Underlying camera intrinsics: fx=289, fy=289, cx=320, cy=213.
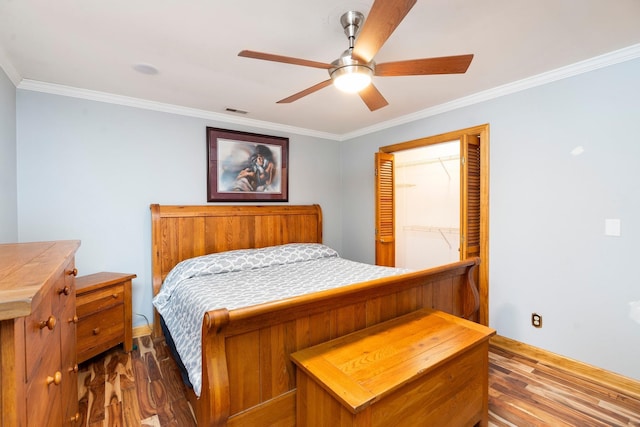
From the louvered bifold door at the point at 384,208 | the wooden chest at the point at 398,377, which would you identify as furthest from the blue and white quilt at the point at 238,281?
the louvered bifold door at the point at 384,208

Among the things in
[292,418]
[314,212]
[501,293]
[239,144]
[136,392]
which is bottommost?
[136,392]

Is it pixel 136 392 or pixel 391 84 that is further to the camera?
pixel 391 84

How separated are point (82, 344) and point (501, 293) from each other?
361 centimetres

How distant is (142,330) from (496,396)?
3202 millimetres

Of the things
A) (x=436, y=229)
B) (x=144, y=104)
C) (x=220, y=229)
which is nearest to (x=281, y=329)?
(x=220, y=229)

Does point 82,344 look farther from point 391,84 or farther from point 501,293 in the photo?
point 501,293

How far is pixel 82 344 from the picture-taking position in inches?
89.0

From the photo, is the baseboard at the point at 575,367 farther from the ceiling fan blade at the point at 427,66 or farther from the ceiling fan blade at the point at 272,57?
the ceiling fan blade at the point at 272,57

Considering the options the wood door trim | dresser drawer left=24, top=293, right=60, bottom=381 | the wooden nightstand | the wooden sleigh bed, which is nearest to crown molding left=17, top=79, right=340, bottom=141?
the wooden sleigh bed

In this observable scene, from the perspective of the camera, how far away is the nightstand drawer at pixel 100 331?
2270mm

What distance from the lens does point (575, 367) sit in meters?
2.29

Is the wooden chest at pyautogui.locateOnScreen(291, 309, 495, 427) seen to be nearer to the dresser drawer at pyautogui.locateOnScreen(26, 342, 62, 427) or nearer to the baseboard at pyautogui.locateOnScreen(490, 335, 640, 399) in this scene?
the dresser drawer at pyautogui.locateOnScreen(26, 342, 62, 427)

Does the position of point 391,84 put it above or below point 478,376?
above

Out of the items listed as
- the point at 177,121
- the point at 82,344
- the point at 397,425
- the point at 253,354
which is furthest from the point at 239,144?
the point at 397,425
